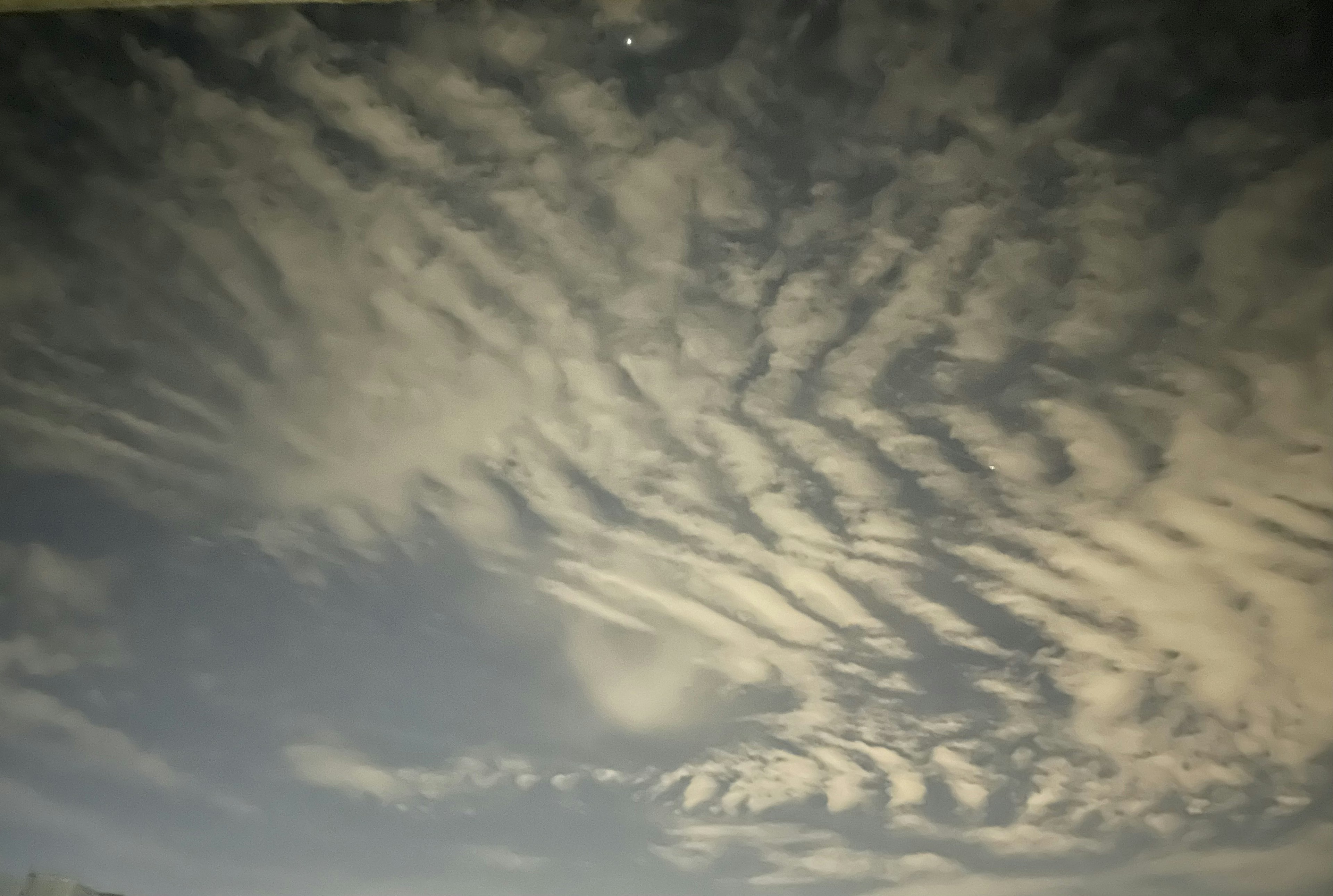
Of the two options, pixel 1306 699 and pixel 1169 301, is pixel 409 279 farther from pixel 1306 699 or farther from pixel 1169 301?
pixel 1306 699

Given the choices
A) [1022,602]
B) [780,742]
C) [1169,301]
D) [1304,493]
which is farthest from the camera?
[780,742]

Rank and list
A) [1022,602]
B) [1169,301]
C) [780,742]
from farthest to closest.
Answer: [780,742] → [1022,602] → [1169,301]

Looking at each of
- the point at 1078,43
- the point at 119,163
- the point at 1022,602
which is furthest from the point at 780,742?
the point at 119,163

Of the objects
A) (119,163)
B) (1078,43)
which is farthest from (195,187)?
(1078,43)

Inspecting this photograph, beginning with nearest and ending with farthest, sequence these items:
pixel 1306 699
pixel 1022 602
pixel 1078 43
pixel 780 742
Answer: pixel 1078 43
pixel 1022 602
pixel 1306 699
pixel 780 742

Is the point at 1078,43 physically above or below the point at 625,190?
above

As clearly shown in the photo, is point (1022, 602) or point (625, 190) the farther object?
point (1022, 602)

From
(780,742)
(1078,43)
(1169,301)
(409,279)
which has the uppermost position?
(1078,43)

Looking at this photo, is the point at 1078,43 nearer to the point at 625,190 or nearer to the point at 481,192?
the point at 625,190

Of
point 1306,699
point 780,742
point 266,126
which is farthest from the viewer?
point 780,742
